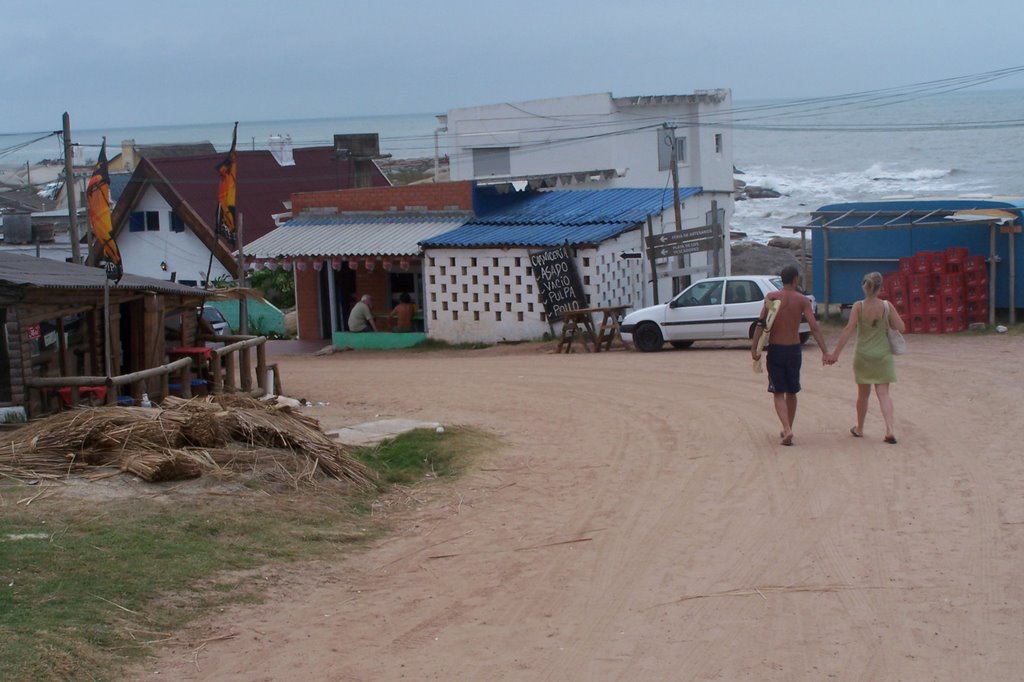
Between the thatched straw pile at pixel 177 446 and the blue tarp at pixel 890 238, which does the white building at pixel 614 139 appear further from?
the thatched straw pile at pixel 177 446

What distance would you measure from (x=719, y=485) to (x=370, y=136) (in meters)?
35.4

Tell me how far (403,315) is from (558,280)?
4.37 meters

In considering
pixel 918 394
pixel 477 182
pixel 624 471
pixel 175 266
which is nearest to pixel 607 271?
pixel 477 182

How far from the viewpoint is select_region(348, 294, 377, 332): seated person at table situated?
91.1 ft

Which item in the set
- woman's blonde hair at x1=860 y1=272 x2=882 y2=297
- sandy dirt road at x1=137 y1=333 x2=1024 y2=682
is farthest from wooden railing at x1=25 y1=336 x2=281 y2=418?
woman's blonde hair at x1=860 y1=272 x2=882 y2=297

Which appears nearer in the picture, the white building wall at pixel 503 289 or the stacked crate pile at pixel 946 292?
the stacked crate pile at pixel 946 292

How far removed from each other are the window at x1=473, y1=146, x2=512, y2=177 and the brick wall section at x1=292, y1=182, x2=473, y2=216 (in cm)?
1417

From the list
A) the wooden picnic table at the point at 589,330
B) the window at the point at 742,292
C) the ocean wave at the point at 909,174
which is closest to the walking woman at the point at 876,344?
the window at the point at 742,292

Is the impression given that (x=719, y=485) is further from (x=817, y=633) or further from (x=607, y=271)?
(x=607, y=271)

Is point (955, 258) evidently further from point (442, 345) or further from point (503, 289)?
point (442, 345)

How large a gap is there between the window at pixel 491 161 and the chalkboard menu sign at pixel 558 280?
1917 cm

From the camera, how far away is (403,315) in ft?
91.1

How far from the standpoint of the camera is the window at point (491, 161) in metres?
44.4

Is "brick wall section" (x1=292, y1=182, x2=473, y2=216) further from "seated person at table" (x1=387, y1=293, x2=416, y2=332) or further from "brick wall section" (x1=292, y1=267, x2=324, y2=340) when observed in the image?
"seated person at table" (x1=387, y1=293, x2=416, y2=332)
